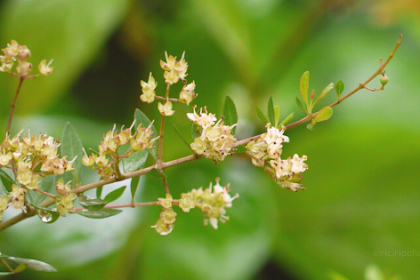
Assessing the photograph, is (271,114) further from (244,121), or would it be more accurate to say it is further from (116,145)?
(244,121)

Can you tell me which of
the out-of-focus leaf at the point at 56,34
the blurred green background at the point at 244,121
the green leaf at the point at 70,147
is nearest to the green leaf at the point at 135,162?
the green leaf at the point at 70,147

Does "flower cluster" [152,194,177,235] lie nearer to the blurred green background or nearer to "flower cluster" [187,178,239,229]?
"flower cluster" [187,178,239,229]

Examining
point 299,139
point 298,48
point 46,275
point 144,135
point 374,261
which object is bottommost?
point 374,261

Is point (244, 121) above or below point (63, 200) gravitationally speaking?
below

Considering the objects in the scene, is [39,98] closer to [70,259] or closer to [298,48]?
[70,259]

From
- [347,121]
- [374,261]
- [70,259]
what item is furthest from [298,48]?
[70,259]

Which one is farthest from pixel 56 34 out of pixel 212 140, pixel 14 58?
pixel 212 140

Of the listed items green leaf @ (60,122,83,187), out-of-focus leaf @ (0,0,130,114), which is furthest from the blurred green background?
green leaf @ (60,122,83,187)

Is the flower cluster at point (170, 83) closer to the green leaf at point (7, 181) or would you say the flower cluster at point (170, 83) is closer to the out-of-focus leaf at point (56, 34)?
the green leaf at point (7, 181)
